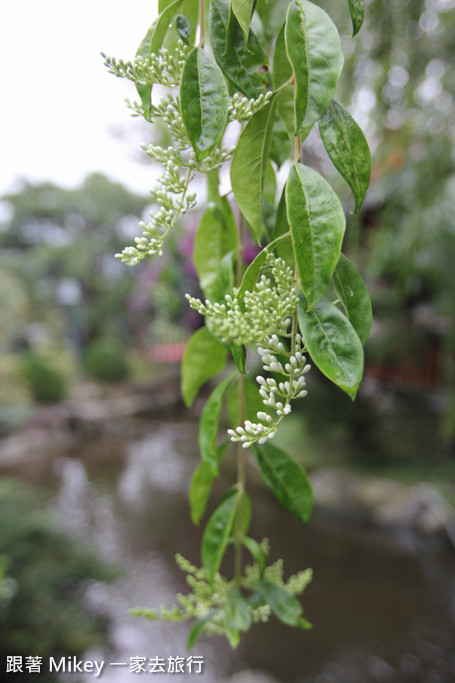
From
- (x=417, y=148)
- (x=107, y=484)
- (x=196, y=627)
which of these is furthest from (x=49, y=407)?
(x=196, y=627)

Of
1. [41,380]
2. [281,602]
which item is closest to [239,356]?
[281,602]

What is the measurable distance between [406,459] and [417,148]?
9.00ft

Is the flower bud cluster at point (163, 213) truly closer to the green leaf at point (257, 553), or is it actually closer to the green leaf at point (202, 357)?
the green leaf at point (202, 357)

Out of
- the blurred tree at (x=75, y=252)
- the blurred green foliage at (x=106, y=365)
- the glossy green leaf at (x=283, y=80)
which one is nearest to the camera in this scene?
the glossy green leaf at (x=283, y=80)

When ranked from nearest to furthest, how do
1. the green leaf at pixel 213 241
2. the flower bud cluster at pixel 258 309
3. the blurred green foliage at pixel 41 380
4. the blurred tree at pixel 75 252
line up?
the flower bud cluster at pixel 258 309
the green leaf at pixel 213 241
the blurred green foliage at pixel 41 380
the blurred tree at pixel 75 252

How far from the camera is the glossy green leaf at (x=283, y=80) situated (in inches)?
14.5

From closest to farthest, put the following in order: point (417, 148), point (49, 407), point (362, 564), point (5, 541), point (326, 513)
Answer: point (417, 148) < point (5, 541) < point (362, 564) < point (326, 513) < point (49, 407)

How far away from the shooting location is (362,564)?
10.5 ft

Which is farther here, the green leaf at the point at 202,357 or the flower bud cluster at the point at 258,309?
the green leaf at the point at 202,357

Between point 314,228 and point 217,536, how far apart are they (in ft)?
0.94

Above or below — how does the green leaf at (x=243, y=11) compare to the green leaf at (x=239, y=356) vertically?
above

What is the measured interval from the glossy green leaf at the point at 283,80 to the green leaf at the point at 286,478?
9.9 inches

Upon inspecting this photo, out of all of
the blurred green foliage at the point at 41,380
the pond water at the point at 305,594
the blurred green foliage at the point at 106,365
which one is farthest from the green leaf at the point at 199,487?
the blurred green foliage at the point at 106,365

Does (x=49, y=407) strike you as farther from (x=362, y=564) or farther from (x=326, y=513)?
(x=362, y=564)
